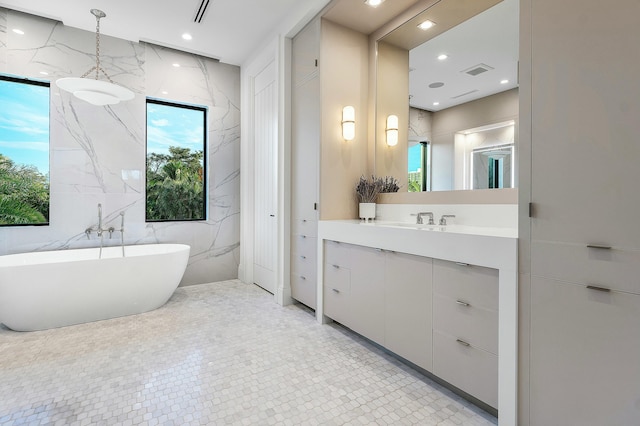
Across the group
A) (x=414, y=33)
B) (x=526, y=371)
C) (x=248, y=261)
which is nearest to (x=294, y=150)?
(x=414, y=33)

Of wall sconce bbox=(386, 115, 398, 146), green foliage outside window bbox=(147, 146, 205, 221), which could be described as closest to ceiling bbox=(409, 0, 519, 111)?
wall sconce bbox=(386, 115, 398, 146)

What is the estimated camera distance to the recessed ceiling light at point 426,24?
2.57 m

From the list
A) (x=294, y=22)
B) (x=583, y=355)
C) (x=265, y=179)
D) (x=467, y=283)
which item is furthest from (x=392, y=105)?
(x=583, y=355)

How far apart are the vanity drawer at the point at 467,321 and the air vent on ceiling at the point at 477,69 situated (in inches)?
65.5

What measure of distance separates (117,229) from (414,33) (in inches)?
150

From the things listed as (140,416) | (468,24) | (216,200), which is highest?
(468,24)

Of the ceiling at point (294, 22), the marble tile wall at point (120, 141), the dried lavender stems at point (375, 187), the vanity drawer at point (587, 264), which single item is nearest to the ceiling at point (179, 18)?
the ceiling at point (294, 22)

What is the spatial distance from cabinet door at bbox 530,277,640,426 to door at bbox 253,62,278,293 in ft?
8.78

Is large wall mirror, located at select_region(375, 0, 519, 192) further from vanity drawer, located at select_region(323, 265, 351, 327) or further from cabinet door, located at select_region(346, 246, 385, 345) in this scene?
vanity drawer, located at select_region(323, 265, 351, 327)

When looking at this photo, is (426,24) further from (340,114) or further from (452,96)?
(340,114)

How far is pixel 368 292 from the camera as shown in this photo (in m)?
2.38

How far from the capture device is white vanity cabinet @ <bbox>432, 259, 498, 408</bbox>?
1569 mm

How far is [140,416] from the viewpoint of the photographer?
1646mm

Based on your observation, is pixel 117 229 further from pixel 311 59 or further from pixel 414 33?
pixel 414 33
